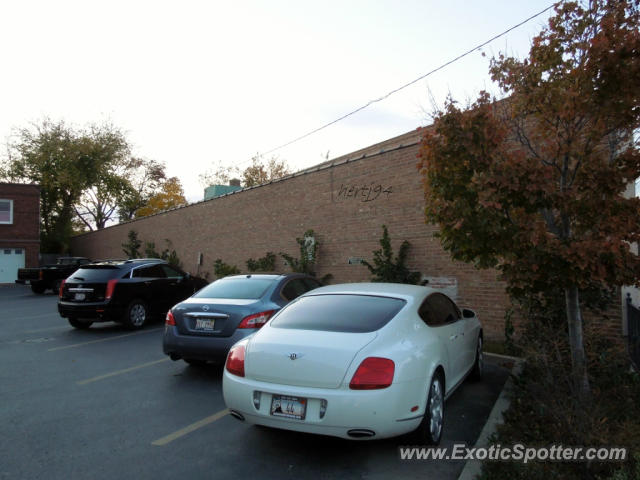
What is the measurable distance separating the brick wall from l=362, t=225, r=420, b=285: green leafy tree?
1135 inches

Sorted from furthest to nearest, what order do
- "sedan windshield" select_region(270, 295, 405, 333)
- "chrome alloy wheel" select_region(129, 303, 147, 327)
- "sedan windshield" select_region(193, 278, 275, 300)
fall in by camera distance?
"chrome alloy wheel" select_region(129, 303, 147, 327), "sedan windshield" select_region(193, 278, 275, 300), "sedan windshield" select_region(270, 295, 405, 333)

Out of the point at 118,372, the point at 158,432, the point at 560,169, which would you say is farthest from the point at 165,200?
the point at 560,169

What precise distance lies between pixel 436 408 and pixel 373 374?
96 cm

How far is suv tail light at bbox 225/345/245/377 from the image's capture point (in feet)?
13.8

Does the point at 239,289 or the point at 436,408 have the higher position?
the point at 239,289

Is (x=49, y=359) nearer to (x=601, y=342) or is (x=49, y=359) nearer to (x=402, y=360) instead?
(x=402, y=360)

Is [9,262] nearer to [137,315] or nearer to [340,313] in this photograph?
[137,315]

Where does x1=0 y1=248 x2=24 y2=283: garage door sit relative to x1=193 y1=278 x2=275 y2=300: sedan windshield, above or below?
above

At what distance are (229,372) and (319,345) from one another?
0.95m

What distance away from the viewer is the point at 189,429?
4676 mm

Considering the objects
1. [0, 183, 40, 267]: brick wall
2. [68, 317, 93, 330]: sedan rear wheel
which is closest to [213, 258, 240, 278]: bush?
[68, 317, 93, 330]: sedan rear wheel

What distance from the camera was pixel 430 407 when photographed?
410 centimetres

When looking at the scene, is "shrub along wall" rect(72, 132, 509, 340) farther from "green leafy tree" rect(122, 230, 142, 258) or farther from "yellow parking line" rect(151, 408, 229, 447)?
"green leafy tree" rect(122, 230, 142, 258)

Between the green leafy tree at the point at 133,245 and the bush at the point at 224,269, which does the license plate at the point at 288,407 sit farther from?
the green leafy tree at the point at 133,245
